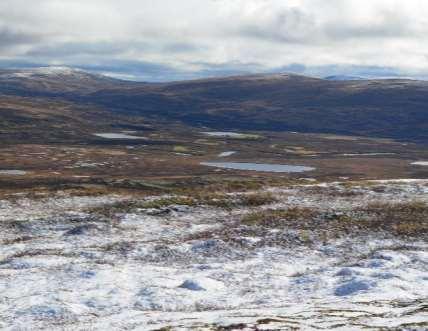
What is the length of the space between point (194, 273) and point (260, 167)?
138167 millimetres

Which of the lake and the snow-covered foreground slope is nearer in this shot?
the snow-covered foreground slope

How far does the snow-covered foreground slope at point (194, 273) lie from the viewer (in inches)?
999

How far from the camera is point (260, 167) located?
17062cm

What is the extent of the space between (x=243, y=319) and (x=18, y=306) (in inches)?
459

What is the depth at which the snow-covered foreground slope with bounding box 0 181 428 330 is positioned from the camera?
25.4m

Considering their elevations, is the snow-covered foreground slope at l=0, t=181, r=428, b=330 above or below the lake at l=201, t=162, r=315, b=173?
above

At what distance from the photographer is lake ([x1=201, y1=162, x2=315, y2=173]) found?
16343cm

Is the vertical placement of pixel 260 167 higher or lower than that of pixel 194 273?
lower

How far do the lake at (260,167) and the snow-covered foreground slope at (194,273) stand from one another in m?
112

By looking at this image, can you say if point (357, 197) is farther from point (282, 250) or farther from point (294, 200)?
point (282, 250)

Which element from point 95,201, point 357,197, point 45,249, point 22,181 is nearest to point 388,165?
point 22,181

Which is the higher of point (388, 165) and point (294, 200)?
point (294, 200)

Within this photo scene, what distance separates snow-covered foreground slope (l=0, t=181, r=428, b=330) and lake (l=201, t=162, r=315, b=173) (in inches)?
4410

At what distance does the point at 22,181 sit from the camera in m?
107
